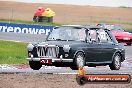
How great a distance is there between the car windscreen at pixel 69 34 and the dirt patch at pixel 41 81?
2.07 m

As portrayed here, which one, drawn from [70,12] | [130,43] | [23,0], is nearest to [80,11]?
[70,12]

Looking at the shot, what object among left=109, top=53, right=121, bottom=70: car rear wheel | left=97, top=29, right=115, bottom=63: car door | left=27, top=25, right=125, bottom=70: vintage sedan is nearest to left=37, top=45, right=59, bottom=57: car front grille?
left=27, top=25, right=125, bottom=70: vintage sedan

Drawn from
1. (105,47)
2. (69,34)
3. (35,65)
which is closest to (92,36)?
(105,47)

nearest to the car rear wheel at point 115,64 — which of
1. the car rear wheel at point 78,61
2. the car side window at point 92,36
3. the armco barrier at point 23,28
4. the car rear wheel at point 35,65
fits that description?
the car side window at point 92,36

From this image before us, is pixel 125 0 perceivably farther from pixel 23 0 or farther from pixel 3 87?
pixel 3 87

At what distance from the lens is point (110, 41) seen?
19875 millimetres

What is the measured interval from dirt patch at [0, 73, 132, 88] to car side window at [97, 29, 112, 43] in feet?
9.70

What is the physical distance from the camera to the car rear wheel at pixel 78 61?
17967 mm

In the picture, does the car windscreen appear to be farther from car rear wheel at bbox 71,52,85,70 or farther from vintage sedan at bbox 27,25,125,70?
car rear wheel at bbox 71,52,85,70

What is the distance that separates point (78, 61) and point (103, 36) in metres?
2.01

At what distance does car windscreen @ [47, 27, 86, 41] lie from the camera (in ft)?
61.4

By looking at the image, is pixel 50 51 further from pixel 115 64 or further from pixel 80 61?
pixel 115 64

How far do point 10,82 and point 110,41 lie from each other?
580cm

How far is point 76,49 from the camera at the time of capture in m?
18.1
